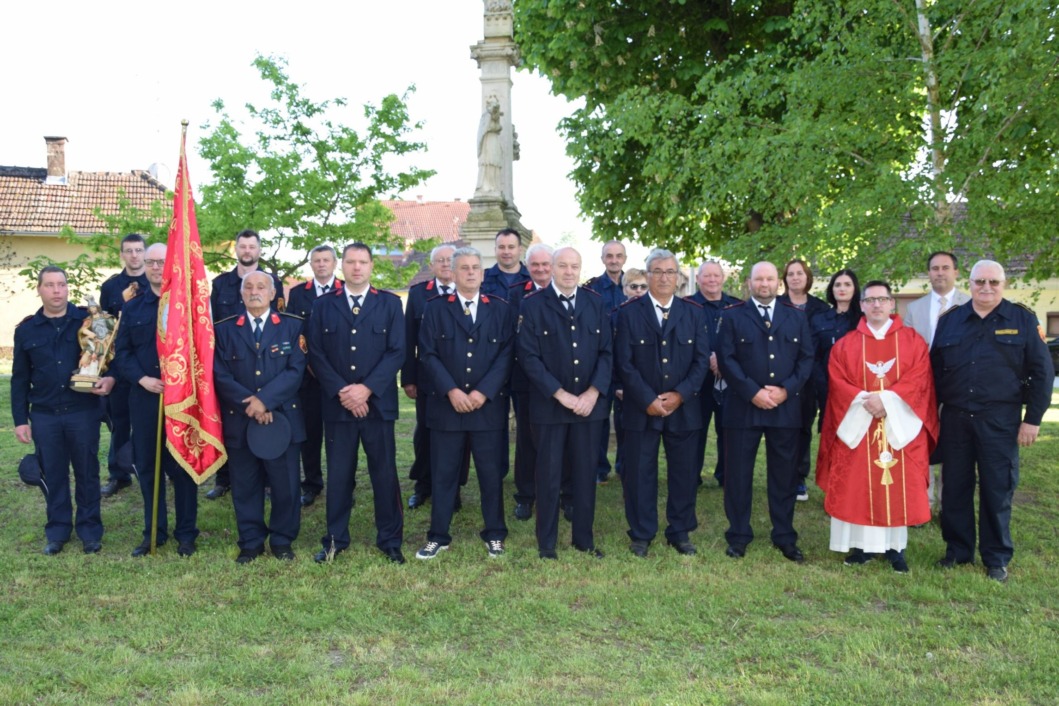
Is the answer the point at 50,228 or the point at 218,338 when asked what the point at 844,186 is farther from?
the point at 50,228

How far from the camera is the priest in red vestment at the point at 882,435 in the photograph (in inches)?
223

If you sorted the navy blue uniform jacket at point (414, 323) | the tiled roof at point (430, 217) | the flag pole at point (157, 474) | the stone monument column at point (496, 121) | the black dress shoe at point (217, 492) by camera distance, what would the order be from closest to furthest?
the flag pole at point (157, 474) < the navy blue uniform jacket at point (414, 323) < the black dress shoe at point (217, 492) < the stone monument column at point (496, 121) < the tiled roof at point (430, 217)

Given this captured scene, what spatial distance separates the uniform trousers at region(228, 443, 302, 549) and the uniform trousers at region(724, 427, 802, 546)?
296 cm

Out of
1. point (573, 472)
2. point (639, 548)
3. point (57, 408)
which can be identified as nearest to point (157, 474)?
point (57, 408)

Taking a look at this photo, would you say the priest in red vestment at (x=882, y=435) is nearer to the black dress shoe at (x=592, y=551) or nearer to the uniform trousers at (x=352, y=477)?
the black dress shoe at (x=592, y=551)

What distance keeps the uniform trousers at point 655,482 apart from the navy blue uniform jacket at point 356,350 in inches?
65.6

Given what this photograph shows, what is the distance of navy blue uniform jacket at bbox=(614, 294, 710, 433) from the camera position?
5.98 meters

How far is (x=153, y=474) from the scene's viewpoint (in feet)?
20.3

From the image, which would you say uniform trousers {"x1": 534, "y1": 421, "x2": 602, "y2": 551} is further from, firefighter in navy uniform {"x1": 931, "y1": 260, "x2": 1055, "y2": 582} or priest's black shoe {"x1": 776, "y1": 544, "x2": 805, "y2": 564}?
firefighter in navy uniform {"x1": 931, "y1": 260, "x2": 1055, "y2": 582}

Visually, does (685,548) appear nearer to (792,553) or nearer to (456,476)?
(792,553)

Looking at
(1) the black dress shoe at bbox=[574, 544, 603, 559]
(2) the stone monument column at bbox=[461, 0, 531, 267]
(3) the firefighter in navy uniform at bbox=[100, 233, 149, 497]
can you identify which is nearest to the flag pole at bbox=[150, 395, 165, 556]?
(3) the firefighter in navy uniform at bbox=[100, 233, 149, 497]

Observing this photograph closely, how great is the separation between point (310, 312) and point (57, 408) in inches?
70.7

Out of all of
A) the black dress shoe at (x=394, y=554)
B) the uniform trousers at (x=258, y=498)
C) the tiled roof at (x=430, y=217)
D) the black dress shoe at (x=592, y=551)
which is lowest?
the black dress shoe at (x=592, y=551)

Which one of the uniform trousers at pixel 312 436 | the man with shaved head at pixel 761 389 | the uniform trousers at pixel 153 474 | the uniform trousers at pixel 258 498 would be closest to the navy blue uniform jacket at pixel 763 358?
the man with shaved head at pixel 761 389
